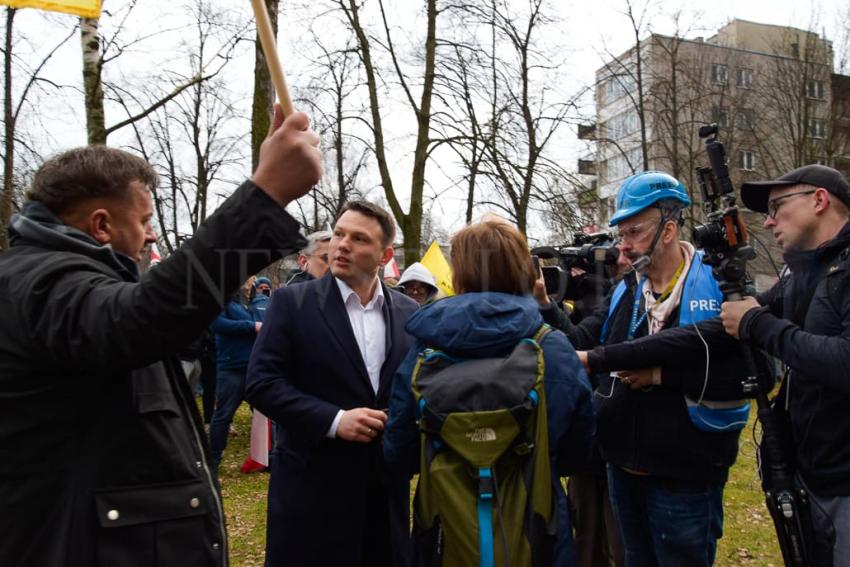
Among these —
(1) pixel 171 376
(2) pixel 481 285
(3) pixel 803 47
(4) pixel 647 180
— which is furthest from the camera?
(3) pixel 803 47

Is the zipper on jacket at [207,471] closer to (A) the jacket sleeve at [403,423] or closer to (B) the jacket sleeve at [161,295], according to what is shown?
(B) the jacket sleeve at [161,295]

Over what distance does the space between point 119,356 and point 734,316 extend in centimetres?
216

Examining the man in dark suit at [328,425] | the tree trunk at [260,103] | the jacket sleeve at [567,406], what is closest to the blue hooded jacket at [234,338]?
the tree trunk at [260,103]

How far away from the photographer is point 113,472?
4.83ft

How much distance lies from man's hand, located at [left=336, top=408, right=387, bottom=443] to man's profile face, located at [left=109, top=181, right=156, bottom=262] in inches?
46.2

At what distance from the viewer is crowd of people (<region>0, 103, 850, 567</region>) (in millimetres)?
1319

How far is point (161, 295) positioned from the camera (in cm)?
121

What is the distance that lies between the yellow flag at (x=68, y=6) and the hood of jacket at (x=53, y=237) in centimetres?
45

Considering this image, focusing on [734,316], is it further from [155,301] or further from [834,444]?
[155,301]

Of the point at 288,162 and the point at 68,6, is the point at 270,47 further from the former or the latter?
the point at 68,6

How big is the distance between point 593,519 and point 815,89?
67.6 feet

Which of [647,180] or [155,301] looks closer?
[155,301]

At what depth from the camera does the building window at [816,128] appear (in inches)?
766

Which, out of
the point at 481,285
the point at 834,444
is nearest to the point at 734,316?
the point at 834,444
